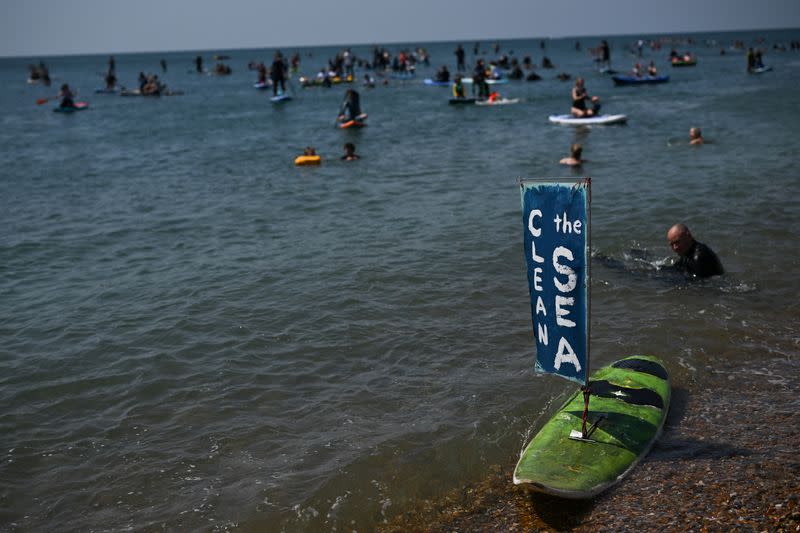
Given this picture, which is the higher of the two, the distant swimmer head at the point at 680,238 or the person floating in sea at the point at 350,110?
the person floating in sea at the point at 350,110

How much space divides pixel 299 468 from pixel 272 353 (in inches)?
104

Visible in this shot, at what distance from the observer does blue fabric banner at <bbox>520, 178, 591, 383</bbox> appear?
17.3 ft

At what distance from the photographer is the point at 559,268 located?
5.52 meters

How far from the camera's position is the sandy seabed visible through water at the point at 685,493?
16.7ft

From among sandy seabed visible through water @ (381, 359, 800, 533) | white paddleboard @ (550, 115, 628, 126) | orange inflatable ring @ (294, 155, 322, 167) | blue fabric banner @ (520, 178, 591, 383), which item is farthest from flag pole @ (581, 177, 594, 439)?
white paddleboard @ (550, 115, 628, 126)

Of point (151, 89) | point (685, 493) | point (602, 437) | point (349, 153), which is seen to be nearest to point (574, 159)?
point (349, 153)

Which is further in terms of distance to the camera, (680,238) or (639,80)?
(639,80)

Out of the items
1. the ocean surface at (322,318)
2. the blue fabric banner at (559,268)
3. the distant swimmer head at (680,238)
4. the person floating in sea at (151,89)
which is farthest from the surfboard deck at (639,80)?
the blue fabric banner at (559,268)

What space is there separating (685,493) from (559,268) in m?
1.97

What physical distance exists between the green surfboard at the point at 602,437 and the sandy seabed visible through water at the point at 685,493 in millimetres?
133

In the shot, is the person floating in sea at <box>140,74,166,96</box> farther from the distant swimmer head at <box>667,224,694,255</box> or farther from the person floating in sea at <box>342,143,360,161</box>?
the distant swimmer head at <box>667,224,694,255</box>

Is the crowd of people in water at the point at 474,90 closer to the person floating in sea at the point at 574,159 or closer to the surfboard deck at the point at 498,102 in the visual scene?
the person floating in sea at the point at 574,159

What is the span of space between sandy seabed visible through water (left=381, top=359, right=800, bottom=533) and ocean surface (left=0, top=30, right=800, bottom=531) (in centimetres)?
45

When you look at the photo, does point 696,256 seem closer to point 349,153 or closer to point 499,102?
point 349,153
